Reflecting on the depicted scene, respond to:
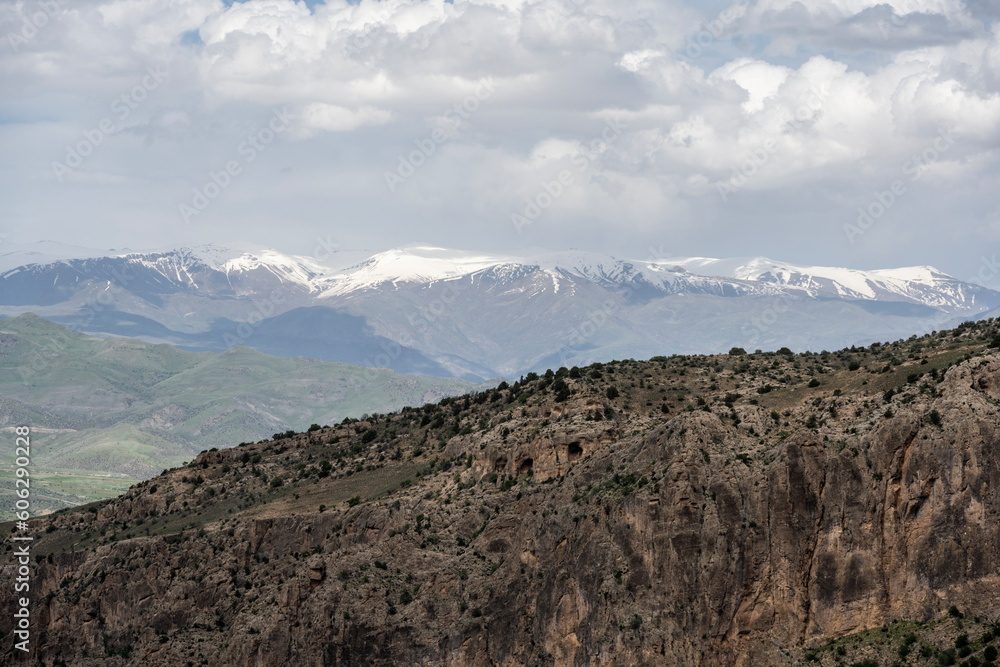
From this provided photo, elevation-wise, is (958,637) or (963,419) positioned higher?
(963,419)

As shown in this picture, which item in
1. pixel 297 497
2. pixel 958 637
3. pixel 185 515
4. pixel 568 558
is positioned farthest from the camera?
pixel 185 515

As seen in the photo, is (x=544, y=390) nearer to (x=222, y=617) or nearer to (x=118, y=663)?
(x=222, y=617)

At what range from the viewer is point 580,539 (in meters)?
91.3

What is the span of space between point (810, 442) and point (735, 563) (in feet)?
31.2

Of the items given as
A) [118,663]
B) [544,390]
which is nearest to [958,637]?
[544,390]

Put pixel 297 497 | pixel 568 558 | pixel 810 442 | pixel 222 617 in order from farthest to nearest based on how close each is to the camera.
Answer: pixel 297 497 < pixel 222 617 < pixel 568 558 < pixel 810 442

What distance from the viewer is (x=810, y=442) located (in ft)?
274

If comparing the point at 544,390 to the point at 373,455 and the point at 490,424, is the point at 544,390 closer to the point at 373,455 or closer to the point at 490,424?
the point at 490,424

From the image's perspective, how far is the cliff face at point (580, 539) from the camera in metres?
77.6

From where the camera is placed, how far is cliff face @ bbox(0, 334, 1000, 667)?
7756cm

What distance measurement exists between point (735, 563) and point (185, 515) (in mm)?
69501

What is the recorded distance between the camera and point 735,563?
268 feet

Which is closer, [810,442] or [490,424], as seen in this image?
[810,442]

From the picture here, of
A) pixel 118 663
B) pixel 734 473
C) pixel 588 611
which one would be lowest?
pixel 118 663
